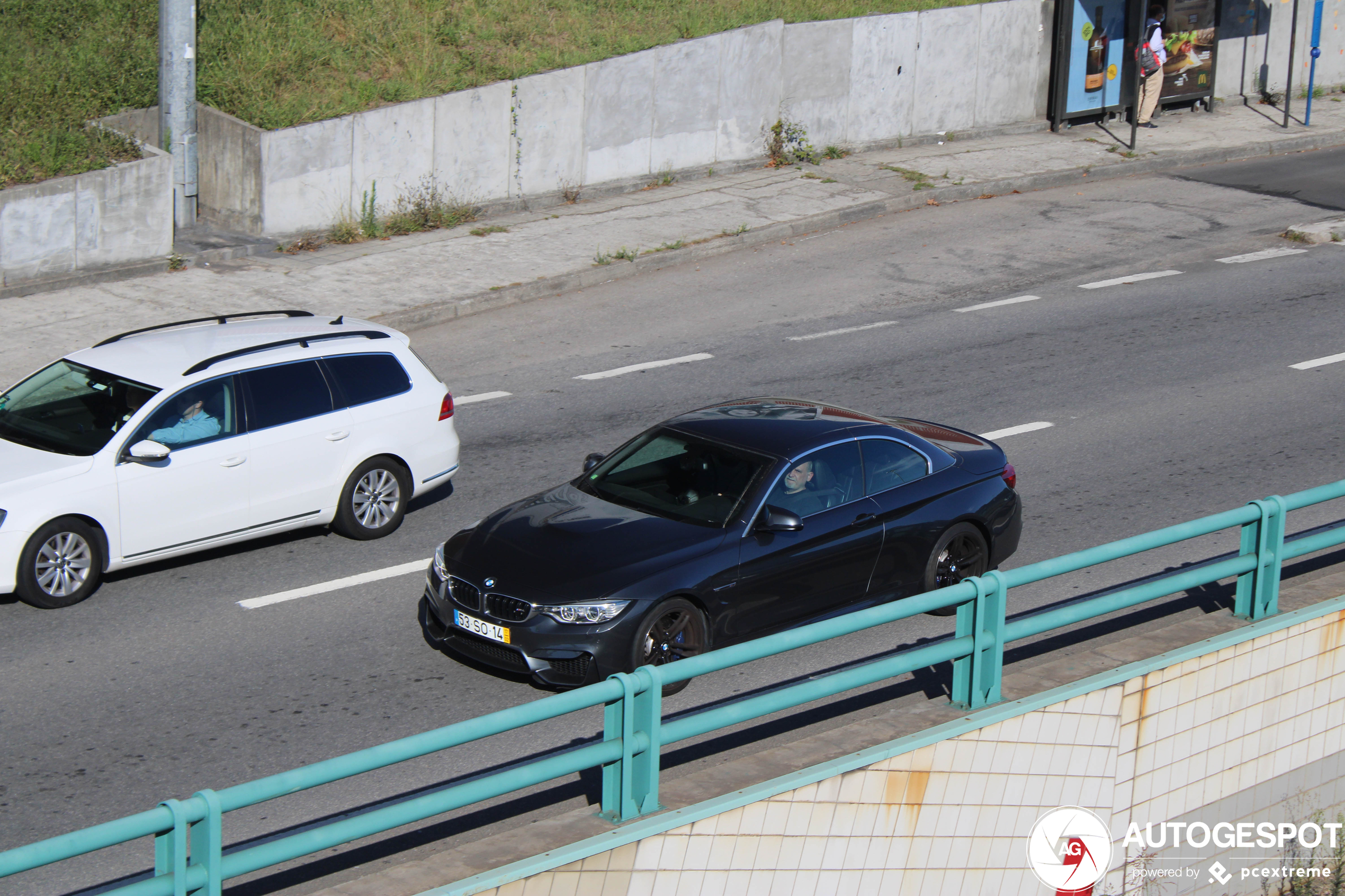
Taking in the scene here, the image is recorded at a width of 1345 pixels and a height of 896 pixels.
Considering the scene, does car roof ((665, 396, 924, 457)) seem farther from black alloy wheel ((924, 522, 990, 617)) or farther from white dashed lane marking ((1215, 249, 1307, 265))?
white dashed lane marking ((1215, 249, 1307, 265))

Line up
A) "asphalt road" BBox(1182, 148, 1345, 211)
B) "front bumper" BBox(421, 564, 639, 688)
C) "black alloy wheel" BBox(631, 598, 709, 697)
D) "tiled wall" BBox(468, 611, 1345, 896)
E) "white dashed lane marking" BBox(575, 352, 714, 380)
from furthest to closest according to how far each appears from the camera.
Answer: "asphalt road" BBox(1182, 148, 1345, 211) → "white dashed lane marking" BBox(575, 352, 714, 380) → "black alloy wheel" BBox(631, 598, 709, 697) → "front bumper" BBox(421, 564, 639, 688) → "tiled wall" BBox(468, 611, 1345, 896)

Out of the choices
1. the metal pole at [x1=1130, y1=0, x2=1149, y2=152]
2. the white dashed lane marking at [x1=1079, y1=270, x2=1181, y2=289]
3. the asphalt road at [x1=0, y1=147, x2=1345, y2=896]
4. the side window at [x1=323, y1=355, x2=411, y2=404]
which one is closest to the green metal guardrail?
the asphalt road at [x1=0, y1=147, x2=1345, y2=896]

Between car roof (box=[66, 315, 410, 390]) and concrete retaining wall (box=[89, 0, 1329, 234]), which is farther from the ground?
concrete retaining wall (box=[89, 0, 1329, 234])

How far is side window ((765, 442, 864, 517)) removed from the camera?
8.88 m

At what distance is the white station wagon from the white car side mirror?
0.01 metres

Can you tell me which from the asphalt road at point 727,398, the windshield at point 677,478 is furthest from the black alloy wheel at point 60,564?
the windshield at point 677,478

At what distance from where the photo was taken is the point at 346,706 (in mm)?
8148

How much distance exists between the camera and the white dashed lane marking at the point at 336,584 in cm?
965

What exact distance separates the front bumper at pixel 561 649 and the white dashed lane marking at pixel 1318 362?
979cm

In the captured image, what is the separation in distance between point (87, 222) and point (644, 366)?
7385mm

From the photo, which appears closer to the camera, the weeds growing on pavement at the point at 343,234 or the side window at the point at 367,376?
the side window at the point at 367,376

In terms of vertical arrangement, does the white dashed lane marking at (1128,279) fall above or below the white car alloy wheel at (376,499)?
above

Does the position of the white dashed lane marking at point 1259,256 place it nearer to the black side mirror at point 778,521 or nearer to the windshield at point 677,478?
the windshield at point 677,478

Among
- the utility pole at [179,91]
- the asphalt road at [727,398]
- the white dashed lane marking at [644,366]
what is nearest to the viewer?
the asphalt road at [727,398]
